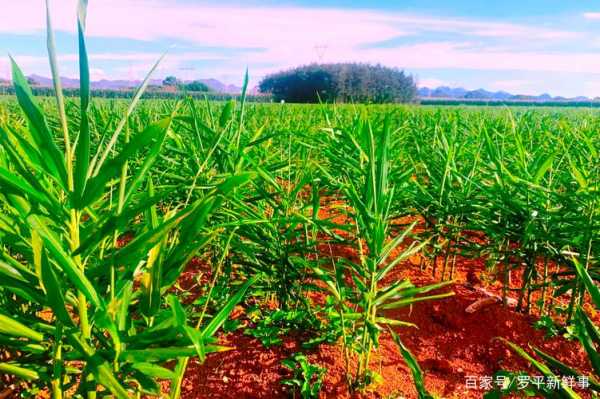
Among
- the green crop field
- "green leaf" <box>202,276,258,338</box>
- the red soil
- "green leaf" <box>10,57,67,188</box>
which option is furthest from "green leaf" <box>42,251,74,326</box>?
the red soil

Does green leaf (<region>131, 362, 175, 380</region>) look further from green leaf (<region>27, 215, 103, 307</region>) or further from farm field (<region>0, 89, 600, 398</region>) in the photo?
green leaf (<region>27, 215, 103, 307</region>)

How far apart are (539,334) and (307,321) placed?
0.99 m

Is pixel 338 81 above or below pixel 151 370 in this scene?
above

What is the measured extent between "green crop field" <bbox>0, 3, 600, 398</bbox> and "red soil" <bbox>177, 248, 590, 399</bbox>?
0.06 feet

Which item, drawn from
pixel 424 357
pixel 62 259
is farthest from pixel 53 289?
pixel 424 357

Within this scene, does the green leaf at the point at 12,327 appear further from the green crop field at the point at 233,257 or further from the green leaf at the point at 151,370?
the green leaf at the point at 151,370

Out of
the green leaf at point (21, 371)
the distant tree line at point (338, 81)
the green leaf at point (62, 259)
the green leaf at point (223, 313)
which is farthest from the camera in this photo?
the distant tree line at point (338, 81)

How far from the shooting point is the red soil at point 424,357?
5.24ft

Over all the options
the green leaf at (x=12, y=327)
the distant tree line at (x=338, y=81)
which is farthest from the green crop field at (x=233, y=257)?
the distant tree line at (x=338, y=81)

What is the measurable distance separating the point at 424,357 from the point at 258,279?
2.41 ft

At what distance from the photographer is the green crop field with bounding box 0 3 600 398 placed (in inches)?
29.2

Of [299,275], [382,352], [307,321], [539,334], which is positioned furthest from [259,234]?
[539,334]

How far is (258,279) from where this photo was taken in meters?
1.90

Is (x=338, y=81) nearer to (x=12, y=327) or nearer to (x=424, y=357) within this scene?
(x=424, y=357)
